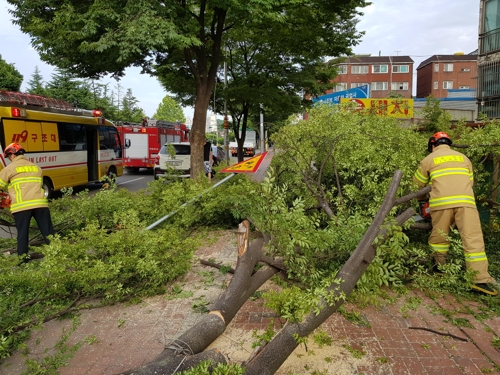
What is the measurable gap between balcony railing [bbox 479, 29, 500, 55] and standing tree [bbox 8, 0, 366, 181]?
1064 centimetres

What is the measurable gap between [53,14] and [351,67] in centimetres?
6099

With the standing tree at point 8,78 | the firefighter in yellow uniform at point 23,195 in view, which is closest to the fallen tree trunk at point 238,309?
the firefighter in yellow uniform at point 23,195

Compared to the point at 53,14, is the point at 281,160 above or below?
below

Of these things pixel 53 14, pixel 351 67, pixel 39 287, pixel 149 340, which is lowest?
pixel 149 340

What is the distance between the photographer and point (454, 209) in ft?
14.4

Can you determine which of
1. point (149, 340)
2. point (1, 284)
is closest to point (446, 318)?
point (149, 340)

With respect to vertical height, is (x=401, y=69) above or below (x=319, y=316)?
above

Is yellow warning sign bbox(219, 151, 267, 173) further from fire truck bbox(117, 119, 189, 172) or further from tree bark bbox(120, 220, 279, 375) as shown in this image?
fire truck bbox(117, 119, 189, 172)

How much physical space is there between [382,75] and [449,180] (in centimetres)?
6609

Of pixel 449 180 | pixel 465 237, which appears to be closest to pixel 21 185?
pixel 449 180

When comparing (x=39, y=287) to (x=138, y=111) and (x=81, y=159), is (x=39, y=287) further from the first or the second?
(x=138, y=111)

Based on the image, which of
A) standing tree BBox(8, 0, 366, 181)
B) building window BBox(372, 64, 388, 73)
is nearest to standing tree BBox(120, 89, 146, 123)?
building window BBox(372, 64, 388, 73)

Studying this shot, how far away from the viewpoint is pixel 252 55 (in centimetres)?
1662

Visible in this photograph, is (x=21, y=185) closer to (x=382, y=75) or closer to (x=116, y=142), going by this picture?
(x=116, y=142)
